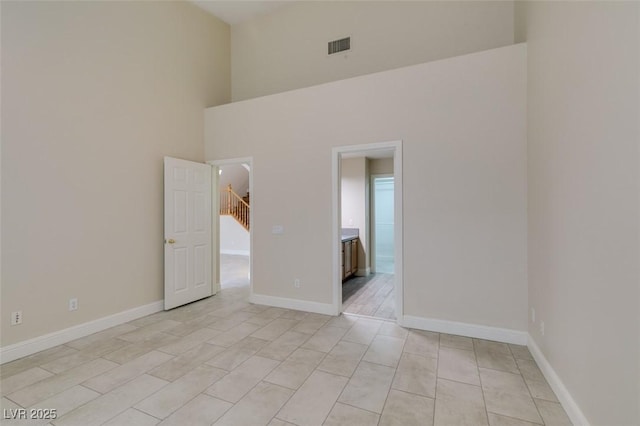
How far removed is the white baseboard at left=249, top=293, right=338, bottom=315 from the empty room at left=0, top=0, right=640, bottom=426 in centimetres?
3

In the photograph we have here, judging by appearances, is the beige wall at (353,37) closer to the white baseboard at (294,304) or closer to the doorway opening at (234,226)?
the doorway opening at (234,226)

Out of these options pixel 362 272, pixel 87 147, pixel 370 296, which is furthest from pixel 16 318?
pixel 362 272

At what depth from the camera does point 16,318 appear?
2.77 metres

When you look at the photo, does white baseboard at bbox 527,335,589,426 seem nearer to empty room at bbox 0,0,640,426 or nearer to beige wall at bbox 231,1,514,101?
empty room at bbox 0,0,640,426

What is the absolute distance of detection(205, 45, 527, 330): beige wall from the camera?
9.98ft

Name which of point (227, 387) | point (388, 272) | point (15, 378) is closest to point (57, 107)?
point (15, 378)

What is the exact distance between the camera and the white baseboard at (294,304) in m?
3.91

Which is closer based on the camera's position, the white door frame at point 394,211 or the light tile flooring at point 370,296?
the white door frame at point 394,211

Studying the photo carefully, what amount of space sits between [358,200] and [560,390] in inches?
176

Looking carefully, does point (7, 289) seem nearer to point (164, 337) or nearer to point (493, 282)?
point (164, 337)

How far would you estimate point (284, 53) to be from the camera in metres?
5.05

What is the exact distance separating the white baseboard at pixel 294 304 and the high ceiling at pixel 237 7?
15.5 feet

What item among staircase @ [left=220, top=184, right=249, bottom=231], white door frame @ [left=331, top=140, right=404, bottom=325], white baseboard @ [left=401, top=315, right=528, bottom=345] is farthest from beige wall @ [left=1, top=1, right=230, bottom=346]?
staircase @ [left=220, top=184, right=249, bottom=231]

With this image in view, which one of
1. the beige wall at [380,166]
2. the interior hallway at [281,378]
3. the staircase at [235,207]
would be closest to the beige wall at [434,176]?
the interior hallway at [281,378]
